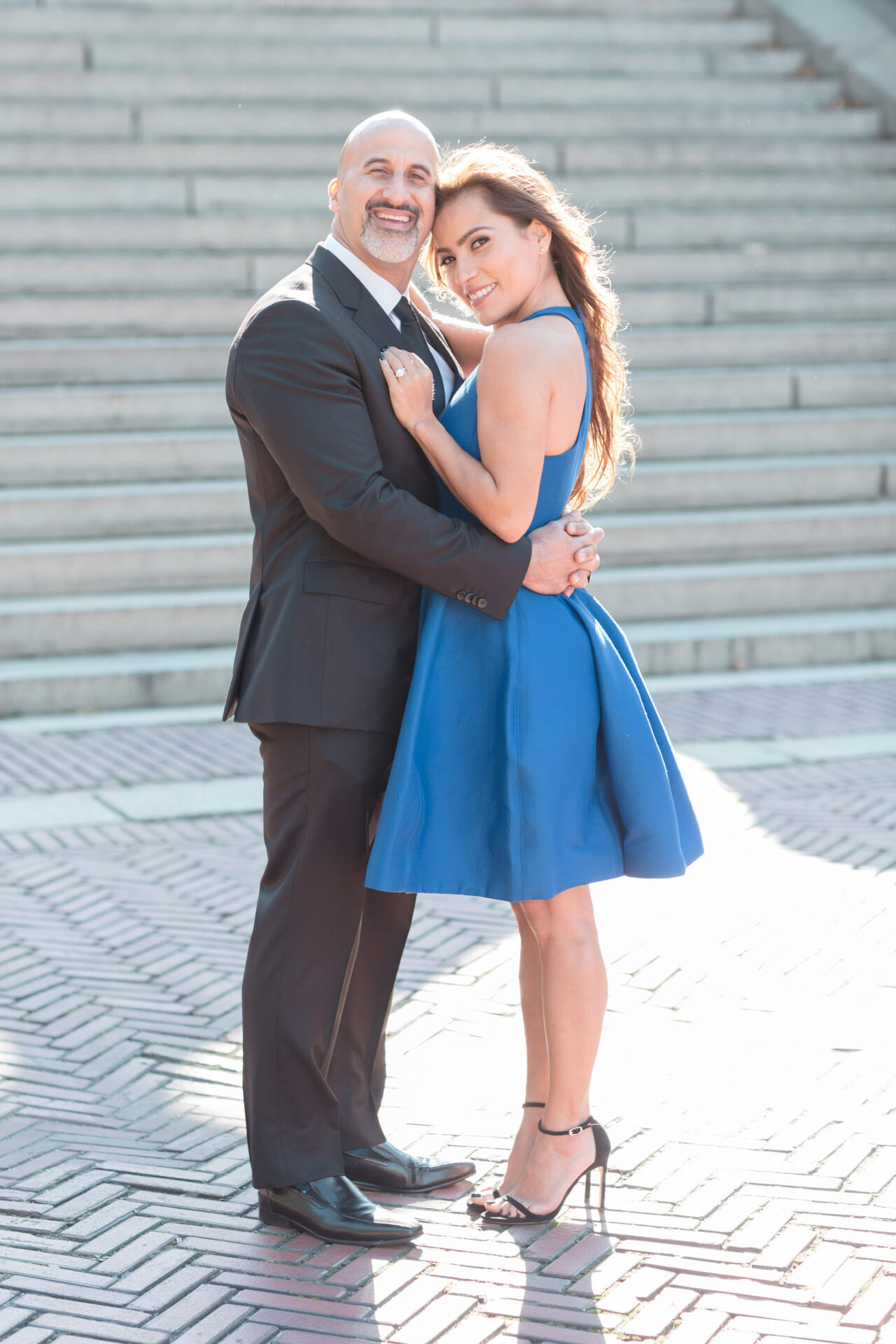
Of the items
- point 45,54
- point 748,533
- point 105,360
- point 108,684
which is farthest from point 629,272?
point 108,684

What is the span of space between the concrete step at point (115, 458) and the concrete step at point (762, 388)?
2634 mm

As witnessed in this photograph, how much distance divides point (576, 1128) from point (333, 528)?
1.24 metres

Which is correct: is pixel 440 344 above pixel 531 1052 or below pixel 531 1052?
above

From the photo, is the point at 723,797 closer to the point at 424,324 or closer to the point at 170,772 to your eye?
the point at 170,772

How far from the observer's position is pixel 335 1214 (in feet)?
9.41

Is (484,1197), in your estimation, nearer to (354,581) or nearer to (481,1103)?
(481,1103)

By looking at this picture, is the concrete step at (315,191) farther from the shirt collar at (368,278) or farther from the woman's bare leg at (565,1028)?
the woman's bare leg at (565,1028)

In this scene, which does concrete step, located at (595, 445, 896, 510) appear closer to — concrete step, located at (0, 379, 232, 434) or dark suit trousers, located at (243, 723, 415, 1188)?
concrete step, located at (0, 379, 232, 434)

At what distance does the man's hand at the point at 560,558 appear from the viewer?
113 inches

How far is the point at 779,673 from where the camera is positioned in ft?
26.0

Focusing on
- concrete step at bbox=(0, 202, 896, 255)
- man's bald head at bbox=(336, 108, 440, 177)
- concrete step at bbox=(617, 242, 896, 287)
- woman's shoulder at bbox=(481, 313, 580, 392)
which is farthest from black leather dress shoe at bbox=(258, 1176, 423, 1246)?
concrete step at bbox=(617, 242, 896, 287)

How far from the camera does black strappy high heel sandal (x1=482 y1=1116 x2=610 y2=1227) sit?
2943 mm

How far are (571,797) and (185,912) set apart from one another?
2.24 m

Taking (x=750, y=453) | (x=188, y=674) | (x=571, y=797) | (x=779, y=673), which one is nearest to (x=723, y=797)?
(x=779, y=673)
